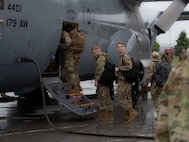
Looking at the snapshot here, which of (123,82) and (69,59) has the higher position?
(69,59)

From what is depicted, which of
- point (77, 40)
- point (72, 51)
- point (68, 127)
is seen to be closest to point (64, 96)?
point (68, 127)

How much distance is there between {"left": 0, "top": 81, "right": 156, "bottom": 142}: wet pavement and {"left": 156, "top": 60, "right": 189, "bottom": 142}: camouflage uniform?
16.6 feet

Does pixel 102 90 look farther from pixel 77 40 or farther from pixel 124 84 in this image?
pixel 77 40

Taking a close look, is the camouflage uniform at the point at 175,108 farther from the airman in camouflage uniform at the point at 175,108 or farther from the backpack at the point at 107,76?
the backpack at the point at 107,76

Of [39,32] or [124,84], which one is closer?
[39,32]

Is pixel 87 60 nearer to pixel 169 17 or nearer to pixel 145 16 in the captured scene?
pixel 169 17

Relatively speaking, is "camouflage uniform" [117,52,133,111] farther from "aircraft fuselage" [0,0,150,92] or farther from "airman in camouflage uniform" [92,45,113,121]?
"aircraft fuselage" [0,0,150,92]

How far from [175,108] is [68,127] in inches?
257

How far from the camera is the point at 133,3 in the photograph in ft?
43.5

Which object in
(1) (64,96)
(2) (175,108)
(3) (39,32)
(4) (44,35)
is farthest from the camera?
(1) (64,96)

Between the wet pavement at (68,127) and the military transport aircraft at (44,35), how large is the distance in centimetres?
85

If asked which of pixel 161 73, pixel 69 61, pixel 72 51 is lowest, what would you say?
pixel 161 73

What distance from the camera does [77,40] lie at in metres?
8.24

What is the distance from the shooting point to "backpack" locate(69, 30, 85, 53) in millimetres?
8227
